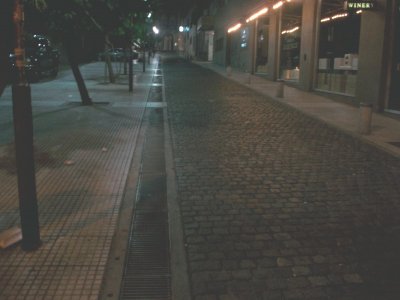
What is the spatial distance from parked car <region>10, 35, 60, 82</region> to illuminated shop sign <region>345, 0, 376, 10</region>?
1441cm

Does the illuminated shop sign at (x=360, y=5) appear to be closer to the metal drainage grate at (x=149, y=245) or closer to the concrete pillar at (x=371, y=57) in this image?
the concrete pillar at (x=371, y=57)

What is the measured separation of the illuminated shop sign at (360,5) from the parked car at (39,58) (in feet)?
47.3

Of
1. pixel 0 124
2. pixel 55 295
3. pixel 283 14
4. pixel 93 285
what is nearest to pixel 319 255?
pixel 93 285

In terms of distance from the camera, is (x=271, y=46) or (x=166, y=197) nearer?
(x=166, y=197)

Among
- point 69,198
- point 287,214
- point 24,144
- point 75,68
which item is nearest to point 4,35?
point 24,144

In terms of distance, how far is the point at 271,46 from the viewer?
86.9 ft

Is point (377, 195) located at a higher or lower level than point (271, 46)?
lower

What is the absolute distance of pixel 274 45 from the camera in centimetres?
2586

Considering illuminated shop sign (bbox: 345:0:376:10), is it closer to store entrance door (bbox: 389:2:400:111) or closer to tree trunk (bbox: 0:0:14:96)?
store entrance door (bbox: 389:2:400:111)

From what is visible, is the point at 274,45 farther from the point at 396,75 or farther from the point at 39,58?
the point at 396,75

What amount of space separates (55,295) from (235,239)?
1.90 m

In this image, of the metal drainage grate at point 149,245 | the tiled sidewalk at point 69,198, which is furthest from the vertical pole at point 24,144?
the metal drainage grate at point 149,245

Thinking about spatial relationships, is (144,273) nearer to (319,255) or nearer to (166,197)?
(319,255)

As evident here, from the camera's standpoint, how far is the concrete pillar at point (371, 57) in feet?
44.7
